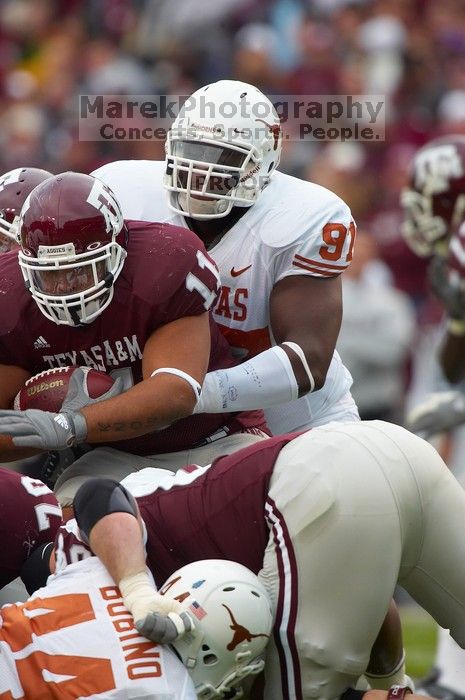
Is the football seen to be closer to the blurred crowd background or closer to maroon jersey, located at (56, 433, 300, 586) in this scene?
maroon jersey, located at (56, 433, 300, 586)

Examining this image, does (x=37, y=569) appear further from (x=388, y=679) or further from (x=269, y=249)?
(x=269, y=249)

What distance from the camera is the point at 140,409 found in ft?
11.4

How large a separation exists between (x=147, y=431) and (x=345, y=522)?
709 millimetres

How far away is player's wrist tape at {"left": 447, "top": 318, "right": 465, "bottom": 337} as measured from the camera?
5.75m

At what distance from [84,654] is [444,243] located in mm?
3594

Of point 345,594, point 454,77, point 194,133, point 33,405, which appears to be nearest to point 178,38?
point 454,77

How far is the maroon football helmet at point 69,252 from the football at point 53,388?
136mm

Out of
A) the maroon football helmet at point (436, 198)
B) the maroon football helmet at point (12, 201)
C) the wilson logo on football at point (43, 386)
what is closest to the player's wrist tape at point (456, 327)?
the maroon football helmet at point (436, 198)

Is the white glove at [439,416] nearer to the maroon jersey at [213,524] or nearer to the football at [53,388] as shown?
the football at [53,388]

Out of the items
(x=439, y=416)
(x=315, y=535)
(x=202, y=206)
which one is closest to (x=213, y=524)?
(x=315, y=535)

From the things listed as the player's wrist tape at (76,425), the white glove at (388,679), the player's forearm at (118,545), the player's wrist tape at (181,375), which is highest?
the player's wrist tape at (181,375)

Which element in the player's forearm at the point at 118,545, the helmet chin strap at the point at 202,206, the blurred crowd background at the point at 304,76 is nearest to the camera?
the player's forearm at the point at 118,545

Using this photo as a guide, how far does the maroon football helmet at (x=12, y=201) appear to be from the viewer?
161 inches

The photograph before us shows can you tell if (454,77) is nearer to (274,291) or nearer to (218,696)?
(274,291)
